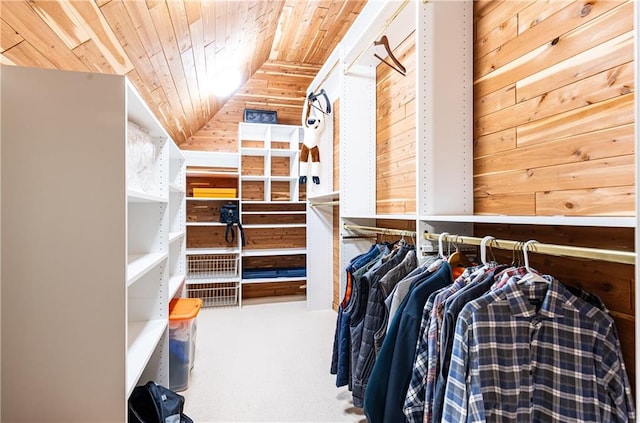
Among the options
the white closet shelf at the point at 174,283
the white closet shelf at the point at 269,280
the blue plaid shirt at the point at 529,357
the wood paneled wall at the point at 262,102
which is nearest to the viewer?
the blue plaid shirt at the point at 529,357

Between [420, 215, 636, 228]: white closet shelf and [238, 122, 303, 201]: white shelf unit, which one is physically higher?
[238, 122, 303, 201]: white shelf unit

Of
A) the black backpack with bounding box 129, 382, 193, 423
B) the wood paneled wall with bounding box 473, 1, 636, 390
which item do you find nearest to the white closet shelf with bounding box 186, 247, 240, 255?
the black backpack with bounding box 129, 382, 193, 423

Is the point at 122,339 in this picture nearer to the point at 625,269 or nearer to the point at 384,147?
the point at 625,269

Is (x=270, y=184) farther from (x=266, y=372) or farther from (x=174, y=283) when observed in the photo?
(x=266, y=372)

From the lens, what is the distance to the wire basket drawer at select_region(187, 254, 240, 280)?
423cm

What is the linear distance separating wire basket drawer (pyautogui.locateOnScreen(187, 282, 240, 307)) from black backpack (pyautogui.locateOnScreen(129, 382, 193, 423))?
252 cm

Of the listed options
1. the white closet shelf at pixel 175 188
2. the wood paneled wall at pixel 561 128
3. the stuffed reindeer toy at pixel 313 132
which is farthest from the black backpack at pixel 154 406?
the stuffed reindeer toy at pixel 313 132

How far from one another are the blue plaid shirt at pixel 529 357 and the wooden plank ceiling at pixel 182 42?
5.99ft

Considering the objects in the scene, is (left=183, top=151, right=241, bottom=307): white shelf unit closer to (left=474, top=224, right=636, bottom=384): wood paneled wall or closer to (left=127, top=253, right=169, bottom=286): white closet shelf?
(left=127, top=253, right=169, bottom=286): white closet shelf

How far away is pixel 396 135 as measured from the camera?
2377 millimetres

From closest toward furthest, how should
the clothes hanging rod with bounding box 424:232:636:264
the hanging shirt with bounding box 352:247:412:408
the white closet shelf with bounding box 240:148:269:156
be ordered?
the clothes hanging rod with bounding box 424:232:636:264 < the hanging shirt with bounding box 352:247:412:408 < the white closet shelf with bounding box 240:148:269:156

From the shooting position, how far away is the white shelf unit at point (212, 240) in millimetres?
4105

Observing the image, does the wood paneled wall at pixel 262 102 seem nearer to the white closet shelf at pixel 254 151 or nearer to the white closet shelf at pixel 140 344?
the white closet shelf at pixel 254 151

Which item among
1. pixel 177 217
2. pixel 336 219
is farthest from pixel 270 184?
pixel 177 217
